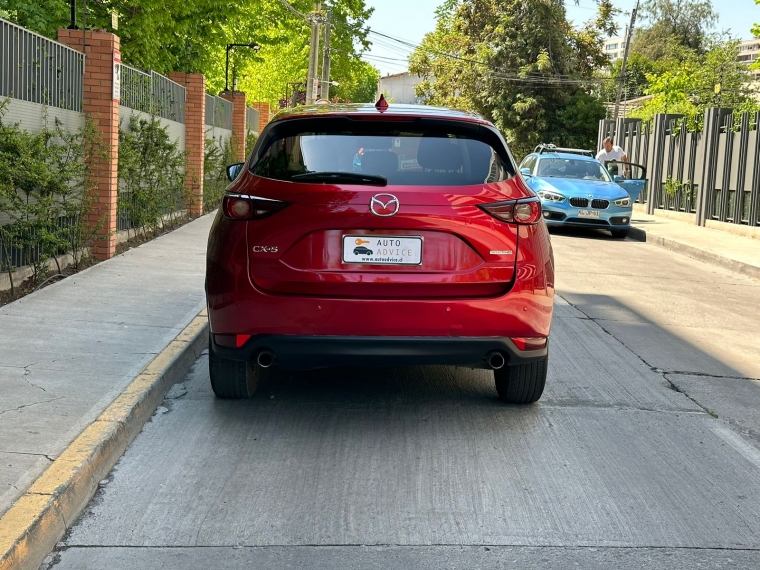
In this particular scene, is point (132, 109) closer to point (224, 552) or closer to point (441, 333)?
point (441, 333)

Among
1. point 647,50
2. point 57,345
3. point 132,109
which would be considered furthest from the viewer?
point 647,50

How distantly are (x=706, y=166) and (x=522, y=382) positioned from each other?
60.8 feet

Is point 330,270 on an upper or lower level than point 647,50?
lower

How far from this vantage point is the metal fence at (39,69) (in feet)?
29.8

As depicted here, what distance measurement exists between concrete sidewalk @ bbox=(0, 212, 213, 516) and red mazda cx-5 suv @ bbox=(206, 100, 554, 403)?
90 centimetres

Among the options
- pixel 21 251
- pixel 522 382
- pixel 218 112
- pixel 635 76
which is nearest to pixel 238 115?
pixel 218 112

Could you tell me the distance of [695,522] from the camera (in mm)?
4270

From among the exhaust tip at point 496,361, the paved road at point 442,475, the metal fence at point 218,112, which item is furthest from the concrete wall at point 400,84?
the exhaust tip at point 496,361

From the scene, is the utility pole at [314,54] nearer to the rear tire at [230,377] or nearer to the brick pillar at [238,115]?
the brick pillar at [238,115]

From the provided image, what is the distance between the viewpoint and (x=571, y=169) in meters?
20.8

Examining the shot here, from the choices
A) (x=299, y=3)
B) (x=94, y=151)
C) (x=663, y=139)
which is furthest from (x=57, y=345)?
(x=299, y=3)

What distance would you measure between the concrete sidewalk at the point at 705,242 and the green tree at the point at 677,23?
247 ft

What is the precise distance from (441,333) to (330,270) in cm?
65

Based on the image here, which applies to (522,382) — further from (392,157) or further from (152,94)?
(152,94)
